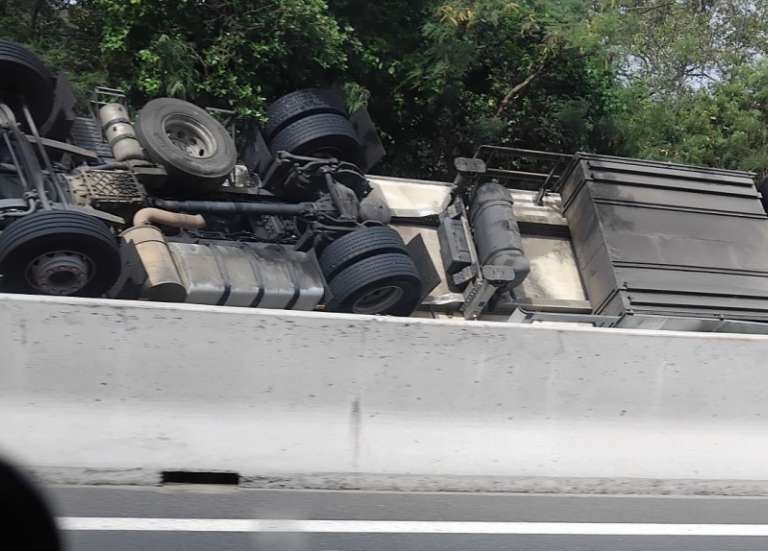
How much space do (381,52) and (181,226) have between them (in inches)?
191

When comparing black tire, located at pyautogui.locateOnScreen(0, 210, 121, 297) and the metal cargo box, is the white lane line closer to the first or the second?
black tire, located at pyautogui.locateOnScreen(0, 210, 121, 297)

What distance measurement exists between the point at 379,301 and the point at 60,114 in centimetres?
380

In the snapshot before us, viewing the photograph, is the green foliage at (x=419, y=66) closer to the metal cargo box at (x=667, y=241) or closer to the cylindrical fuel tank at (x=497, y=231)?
the cylindrical fuel tank at (x=497, y=231)

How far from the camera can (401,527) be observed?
5.26 meters

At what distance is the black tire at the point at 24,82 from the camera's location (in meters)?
8.88

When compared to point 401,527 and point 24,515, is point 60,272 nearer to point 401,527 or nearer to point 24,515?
point 401,527

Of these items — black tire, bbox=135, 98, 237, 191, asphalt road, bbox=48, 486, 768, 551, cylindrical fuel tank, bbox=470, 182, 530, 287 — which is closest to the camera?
asphalt road, bbox=48, 486, 768, 551

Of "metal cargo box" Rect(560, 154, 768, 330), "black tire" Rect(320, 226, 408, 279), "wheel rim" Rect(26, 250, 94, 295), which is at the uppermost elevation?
"metal cargo box" Rect(560, 154, 768, 330)

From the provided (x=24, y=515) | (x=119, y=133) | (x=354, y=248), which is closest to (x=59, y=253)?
(x=119, y=133)

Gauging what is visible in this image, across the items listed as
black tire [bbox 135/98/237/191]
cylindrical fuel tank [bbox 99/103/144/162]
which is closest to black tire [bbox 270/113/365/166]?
black tire [bbox 135/98/237/191]

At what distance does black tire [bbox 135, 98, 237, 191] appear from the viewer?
907cm

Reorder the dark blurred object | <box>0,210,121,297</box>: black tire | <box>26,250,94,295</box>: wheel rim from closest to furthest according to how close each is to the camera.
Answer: the dark blurred object → <box>0,210,121,297</box>: black tire → <box>26,250,94,295</box>: wheel rim

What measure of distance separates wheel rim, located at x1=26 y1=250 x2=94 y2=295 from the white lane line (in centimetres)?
308

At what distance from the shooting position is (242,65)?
11.4 metres
